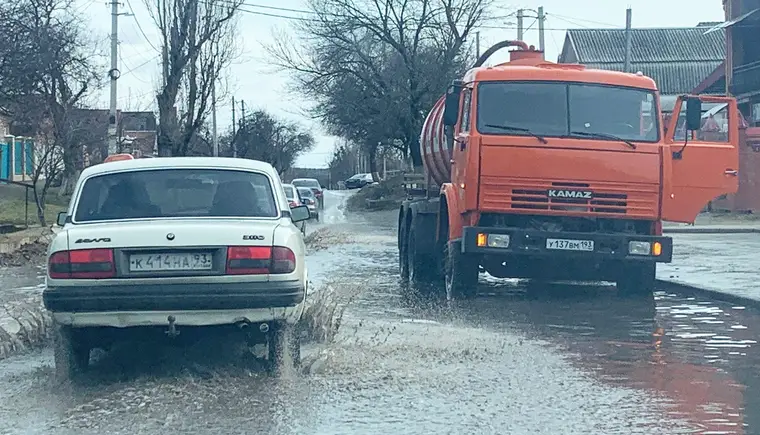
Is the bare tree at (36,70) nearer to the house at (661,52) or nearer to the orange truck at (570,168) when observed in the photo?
the orange truck at (570,168)

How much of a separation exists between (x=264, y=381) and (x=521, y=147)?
228 inches

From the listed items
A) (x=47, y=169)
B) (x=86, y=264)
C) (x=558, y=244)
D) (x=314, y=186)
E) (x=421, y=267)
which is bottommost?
(x=421, y=267)

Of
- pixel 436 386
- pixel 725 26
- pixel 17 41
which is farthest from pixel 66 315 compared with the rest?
pixel 725 26

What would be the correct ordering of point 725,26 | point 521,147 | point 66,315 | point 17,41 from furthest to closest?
point 725,26
point 17,41
point 521,147
point 66,315

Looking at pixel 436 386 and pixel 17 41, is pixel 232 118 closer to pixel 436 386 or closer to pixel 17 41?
pixel 17 41

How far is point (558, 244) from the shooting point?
12.6m

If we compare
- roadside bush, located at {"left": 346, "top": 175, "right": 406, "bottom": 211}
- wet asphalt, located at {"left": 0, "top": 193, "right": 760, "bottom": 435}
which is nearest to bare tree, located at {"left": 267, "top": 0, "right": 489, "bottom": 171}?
roadside bush, located at {"left": 346, "top": 175, "right": 406, "bottom": 211}

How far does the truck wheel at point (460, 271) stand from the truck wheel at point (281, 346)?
18.6 feet

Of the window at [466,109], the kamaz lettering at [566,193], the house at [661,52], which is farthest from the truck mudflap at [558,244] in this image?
the house at [661,52]

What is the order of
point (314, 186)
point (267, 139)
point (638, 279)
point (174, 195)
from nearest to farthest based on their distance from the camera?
point (174, 195) → point (638, 279) → point (314, 186) → point (267, 139)

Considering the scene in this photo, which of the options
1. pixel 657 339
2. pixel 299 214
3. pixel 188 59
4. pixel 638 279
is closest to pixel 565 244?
pixel 638 279

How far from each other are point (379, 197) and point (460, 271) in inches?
1504

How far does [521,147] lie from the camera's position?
40.7 feet

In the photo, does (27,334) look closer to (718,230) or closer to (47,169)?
(47,169)
